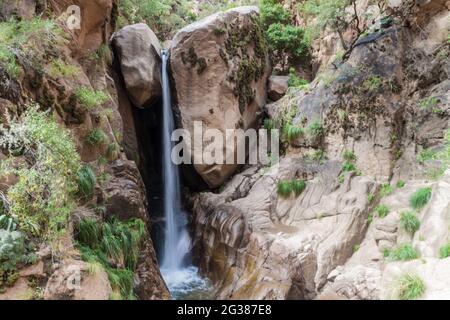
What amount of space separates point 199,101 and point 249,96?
5.88 feet

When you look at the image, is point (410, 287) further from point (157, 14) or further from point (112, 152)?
point (157, 14)

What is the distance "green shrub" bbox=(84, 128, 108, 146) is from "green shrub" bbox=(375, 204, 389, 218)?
664cm

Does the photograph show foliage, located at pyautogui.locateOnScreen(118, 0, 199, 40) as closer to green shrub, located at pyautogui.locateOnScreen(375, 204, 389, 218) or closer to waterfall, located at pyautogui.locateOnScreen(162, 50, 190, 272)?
waterfall, located at pyautogui.locateOnScreen(162, 50, 190, 272)

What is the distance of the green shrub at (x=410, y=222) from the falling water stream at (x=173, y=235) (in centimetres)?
468

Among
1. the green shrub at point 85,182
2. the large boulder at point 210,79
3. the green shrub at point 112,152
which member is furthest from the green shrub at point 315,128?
the green shrub at point 85,182

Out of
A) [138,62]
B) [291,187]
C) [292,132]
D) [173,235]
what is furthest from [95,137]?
[292,132]

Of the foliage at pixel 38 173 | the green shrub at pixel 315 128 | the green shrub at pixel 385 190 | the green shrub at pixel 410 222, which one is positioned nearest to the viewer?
the foliage at pixel 38 173

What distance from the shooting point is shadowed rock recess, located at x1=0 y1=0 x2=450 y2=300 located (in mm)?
5238

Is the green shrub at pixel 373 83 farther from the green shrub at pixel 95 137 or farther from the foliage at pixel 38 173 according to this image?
the foliage at pixel 38 173

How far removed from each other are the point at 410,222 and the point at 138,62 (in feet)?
28.1

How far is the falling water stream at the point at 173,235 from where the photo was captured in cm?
888

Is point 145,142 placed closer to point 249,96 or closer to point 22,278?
point 249,96

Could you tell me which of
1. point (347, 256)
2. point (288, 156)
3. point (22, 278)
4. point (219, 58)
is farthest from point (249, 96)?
point (22, 278)

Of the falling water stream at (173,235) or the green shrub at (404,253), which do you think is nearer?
the green shrub at (404,253)
